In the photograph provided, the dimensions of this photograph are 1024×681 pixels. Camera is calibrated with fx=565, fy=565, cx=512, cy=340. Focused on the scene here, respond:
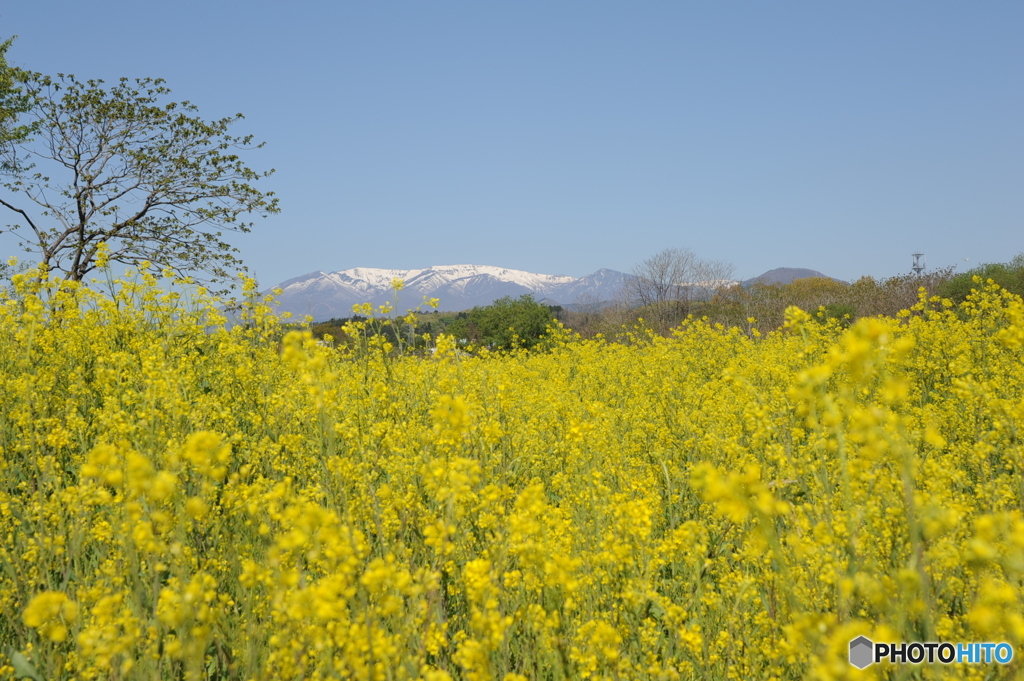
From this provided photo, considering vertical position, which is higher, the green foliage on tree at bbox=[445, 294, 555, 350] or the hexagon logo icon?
the green foliage on tree at bbox=[445, 294, 555, 350]

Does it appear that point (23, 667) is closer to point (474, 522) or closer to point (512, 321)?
point (474, 522)

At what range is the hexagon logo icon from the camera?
5.73 feet

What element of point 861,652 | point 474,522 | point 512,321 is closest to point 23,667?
point 474,522

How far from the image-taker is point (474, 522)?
3.08m

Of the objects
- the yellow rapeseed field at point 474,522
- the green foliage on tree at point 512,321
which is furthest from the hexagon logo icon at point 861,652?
the green foliage on tree at point 512,321

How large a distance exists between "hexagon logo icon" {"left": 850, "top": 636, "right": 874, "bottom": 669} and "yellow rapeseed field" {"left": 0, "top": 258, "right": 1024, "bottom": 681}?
0.14 meters

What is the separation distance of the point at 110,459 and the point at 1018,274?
32.2 meters

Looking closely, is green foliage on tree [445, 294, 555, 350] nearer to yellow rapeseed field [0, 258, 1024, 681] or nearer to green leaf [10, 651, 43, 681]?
yellow rapeseed field [0, 258, 1024, 681]

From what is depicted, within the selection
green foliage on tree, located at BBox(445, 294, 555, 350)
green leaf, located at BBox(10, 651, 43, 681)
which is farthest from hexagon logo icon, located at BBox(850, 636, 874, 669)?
green foliage on tree, located at BBox(445, 294, 555, 350)

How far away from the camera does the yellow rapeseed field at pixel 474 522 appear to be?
1562 mm

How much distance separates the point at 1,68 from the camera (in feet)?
53.2

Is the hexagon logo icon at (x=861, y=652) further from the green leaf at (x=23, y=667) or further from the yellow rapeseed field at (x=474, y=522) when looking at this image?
the green leaf at (x=23, y=667)

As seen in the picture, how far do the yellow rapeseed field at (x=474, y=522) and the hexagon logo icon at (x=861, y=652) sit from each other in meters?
0.14

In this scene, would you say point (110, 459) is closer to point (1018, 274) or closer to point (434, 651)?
point (434, 651)
